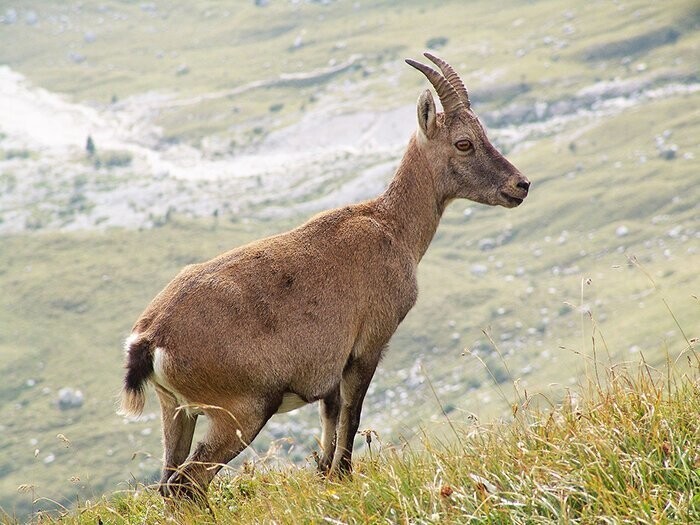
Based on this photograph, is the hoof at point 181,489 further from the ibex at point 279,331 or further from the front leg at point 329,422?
the front leg at point 329,422

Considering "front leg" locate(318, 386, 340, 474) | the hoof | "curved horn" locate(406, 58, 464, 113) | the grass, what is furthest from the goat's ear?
the hoof

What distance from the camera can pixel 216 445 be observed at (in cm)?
891

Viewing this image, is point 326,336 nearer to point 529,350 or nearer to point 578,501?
point 578,501

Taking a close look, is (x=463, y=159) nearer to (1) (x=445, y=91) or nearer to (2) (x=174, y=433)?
(1) (x=445, y=91)

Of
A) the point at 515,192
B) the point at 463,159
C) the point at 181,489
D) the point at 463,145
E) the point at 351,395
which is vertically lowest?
the point at 181,489

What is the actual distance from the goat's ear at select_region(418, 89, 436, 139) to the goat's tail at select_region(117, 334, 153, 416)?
435 cm

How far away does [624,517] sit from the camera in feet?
21.2

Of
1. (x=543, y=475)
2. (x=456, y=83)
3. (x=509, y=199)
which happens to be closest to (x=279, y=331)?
(x=543, y=475)

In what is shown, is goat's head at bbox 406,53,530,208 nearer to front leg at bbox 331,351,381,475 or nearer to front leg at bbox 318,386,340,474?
front leg at bbox 331,351,381,475

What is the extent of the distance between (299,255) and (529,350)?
176821 millimetres

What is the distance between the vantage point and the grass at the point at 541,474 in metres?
6.76

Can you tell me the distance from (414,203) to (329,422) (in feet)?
9.46

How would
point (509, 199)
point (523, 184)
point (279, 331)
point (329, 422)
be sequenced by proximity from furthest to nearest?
1. point (509, 199)
2. point (523, 184)
3. point (329, 422)
4. point (279, 331)

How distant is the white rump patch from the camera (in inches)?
374
